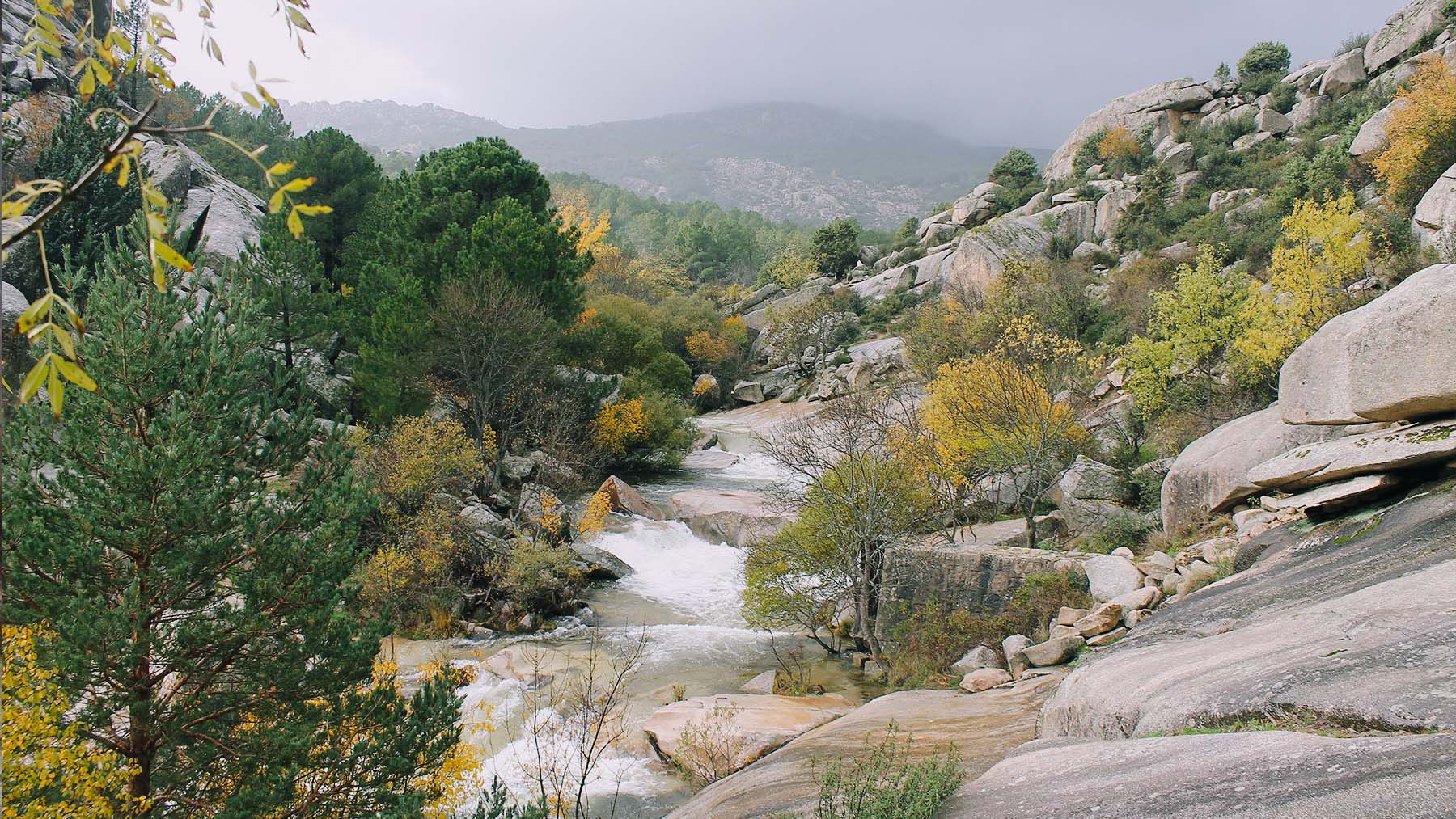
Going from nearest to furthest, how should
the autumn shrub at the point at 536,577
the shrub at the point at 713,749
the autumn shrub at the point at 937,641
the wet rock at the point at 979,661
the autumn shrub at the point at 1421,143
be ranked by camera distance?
the shrub at the point at 713,749 < the wet rock at the point at 979,661 < the autumn shrub at the point at 937,641 < the autumn shrub at the point at 536,577 < the autumn shrub at the point at 1421,143

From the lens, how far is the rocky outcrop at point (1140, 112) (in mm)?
57312

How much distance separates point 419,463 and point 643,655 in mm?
8153

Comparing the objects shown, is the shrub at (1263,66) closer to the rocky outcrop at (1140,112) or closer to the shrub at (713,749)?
the rocky outcrop at (1140,112)

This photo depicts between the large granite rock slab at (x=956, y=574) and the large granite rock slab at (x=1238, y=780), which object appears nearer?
the large granite rock slab at (x=1238, y=780)

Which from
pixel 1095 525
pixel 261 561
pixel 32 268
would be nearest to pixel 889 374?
pixel 1095 525

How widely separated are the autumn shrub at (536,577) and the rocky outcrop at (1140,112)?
182 ft

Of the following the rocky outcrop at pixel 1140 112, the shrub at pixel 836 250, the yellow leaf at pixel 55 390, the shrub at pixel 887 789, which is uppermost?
the rocky outcrop at pixel 1140 112

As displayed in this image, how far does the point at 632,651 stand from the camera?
1720cm

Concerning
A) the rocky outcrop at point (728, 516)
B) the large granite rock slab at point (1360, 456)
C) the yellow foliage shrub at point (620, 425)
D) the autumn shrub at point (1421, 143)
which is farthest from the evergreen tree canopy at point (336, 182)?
the autumn shrub at point (1421, 143)

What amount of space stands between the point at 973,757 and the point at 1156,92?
65196 mm

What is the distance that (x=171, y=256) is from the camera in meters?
2.46

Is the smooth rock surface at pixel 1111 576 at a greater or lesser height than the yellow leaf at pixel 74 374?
lesser

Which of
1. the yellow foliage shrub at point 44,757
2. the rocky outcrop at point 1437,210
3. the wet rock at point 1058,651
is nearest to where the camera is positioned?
the yellow foliage shrub at point 44,757

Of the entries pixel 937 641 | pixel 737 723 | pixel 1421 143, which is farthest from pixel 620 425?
pixel 1421 143
